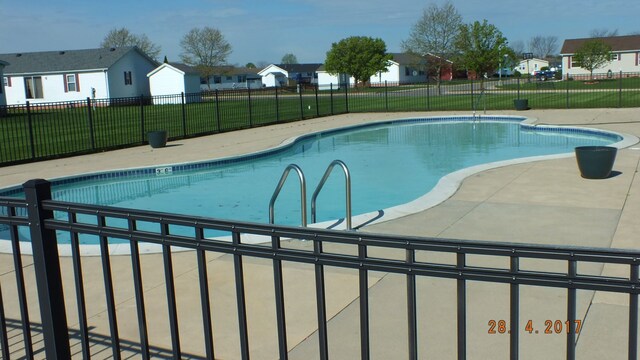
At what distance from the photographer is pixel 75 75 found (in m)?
52.3

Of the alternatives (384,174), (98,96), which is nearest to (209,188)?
(384,174)

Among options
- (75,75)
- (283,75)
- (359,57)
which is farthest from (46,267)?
(283,75)

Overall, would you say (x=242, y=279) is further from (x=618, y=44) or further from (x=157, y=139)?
(x=618, y=44)

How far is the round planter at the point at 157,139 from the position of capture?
20.1 m

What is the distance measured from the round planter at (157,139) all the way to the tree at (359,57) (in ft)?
169

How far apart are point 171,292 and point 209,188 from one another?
1115cm

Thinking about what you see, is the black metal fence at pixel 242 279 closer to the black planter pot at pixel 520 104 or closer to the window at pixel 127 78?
the black planter pot at pixel 520 104

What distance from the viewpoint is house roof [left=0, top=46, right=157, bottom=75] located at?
171ft

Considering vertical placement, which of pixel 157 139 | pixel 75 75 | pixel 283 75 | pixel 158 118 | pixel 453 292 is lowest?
pixel 453 292

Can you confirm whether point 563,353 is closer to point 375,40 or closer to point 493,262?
point 493,262

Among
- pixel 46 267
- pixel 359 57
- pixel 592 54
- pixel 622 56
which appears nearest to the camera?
pixel 46 267

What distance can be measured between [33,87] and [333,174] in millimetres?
46001

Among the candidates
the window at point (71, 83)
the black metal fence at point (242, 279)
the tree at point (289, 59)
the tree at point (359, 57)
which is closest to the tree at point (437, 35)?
the tree at point (359, 57)

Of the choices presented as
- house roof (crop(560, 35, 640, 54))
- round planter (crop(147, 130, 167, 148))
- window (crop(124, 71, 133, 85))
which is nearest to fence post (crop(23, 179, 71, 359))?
round planter (crop(147, 130, 167, 148))
